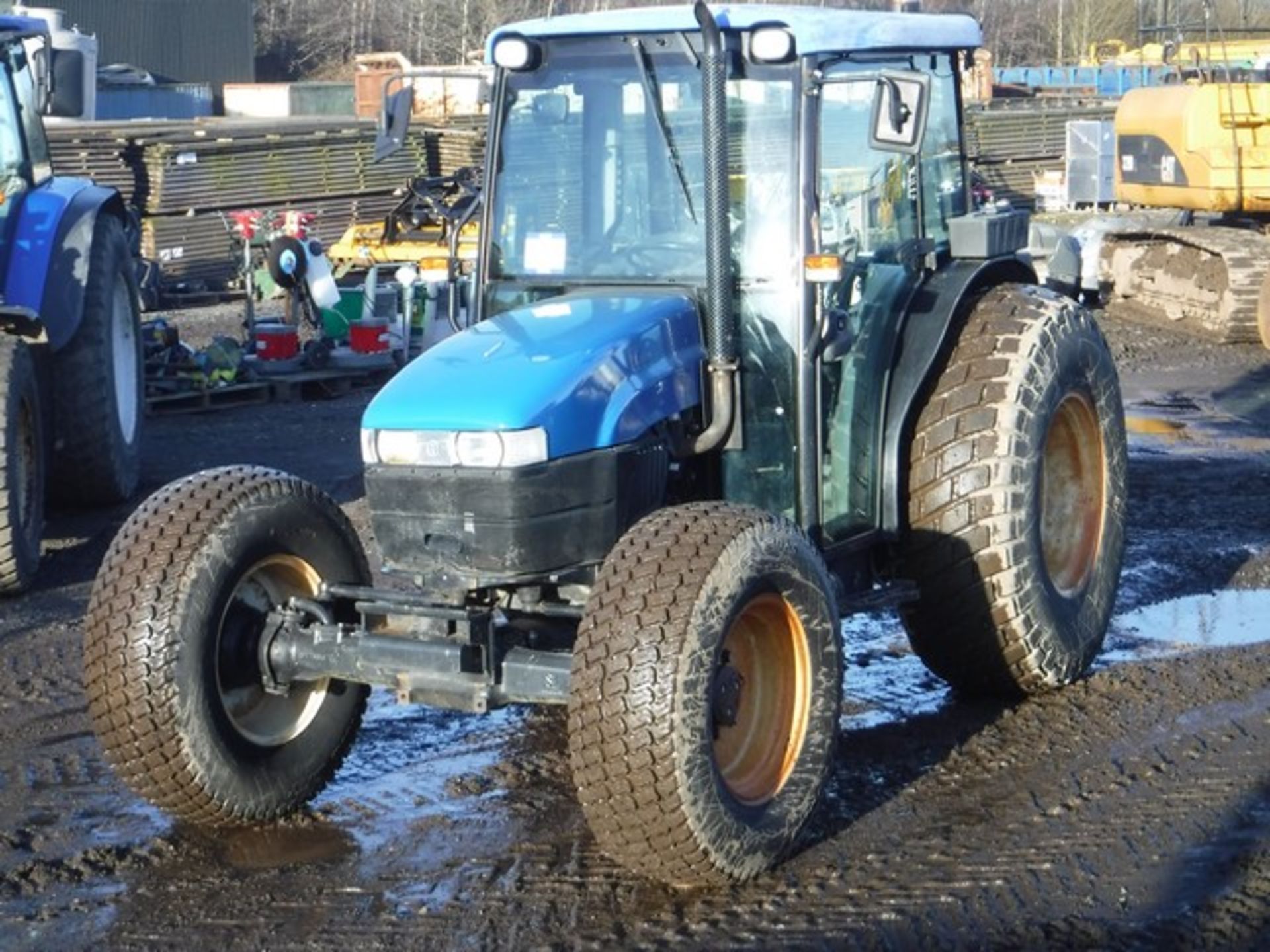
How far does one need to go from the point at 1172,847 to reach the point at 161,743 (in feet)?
8.66

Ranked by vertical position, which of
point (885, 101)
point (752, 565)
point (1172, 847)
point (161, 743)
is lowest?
point (1172, 847)

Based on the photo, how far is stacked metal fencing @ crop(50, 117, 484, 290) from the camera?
22328mm

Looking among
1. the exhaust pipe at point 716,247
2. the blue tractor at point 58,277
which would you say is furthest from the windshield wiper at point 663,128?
the blue tractor at point 58,277

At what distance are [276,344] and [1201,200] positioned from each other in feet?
25.6

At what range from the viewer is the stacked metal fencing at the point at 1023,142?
3002 cm

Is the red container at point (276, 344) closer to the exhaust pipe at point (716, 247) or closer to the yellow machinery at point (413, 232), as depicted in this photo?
the yellow machinery at point (413, 232)

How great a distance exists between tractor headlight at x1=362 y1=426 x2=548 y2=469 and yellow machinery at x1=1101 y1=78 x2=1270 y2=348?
1120 cm

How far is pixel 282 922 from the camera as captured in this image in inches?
189

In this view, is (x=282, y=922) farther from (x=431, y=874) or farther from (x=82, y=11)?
(x=82, y=11)

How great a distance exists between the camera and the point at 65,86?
9.83 metres

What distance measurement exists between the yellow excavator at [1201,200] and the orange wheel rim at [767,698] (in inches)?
428

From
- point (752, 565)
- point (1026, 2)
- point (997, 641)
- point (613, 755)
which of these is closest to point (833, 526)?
point (997, 641)

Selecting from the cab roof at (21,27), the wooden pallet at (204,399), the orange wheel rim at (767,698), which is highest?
the cab roof at (21,27)

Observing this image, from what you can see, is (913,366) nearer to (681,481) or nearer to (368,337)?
(681,481)
